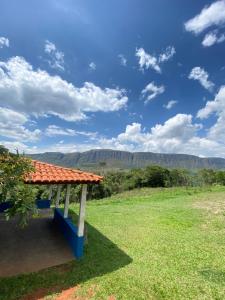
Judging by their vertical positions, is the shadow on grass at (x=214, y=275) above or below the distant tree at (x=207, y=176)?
below

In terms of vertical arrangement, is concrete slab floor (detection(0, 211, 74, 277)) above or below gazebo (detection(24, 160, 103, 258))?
below

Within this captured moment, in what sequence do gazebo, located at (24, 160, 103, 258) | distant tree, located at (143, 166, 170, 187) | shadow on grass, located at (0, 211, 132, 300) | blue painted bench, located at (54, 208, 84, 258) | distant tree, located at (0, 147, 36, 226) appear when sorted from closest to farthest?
distant tree, located at (0, 147, 36, 226) → shadow on grass, located at (0, 211, 132, 300) → gazebo, located at (24, 160, 103, 258) → blue painted bench, located at (54, 208, 84, 258) → distant tree, located at (143, 166, 170, 187)

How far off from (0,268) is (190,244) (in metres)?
6.94

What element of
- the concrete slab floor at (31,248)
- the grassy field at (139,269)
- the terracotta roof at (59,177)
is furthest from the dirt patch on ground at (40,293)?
the terracotta roof at (59,177)

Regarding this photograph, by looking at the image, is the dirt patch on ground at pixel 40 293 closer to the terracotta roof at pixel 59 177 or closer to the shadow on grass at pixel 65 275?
the shadow on grass at pixel 65 275

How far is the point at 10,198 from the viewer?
5.06 metres

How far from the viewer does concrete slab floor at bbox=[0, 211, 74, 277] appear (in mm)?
7860

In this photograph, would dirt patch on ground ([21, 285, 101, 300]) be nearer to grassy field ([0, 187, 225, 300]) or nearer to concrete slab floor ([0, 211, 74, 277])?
grassy field ([0, 187, 225, 300])

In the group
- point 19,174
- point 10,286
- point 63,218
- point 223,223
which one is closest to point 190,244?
point 223,223

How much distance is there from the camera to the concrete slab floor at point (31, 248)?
7860 mm

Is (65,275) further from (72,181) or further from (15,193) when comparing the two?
(15,193)

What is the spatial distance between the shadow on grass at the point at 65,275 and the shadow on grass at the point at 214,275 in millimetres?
2312

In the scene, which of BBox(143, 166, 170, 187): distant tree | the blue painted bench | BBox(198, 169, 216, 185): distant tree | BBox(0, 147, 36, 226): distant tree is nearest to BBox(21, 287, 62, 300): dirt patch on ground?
the blue painted bench

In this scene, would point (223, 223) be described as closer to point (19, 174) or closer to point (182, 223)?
point (182, 223)
